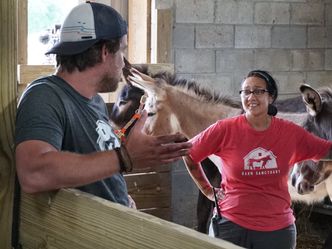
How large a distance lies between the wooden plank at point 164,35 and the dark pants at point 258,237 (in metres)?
2.60

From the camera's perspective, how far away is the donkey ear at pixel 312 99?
4098mm

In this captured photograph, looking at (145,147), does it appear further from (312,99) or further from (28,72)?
(28,72)

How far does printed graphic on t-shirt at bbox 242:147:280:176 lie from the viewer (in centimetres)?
301

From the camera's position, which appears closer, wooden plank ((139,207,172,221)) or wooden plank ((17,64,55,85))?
wooden plank ((17,64,55,85))

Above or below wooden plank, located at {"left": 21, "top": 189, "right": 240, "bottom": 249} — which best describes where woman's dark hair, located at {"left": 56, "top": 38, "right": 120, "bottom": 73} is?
above

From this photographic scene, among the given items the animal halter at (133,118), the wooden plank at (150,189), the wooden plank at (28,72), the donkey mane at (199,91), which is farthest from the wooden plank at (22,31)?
the wooden plank at (150,189)

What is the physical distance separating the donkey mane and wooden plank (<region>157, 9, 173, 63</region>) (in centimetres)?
45

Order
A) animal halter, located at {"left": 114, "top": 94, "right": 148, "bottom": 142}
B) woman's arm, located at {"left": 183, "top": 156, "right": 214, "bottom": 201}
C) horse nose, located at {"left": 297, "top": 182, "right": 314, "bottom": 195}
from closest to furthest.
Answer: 1. woman's arm, located at {"left": 183, "top": 156, "right": 214, "bottom": 201}
2. horse nose, located at {"left": 297, "top": 182, "right": 314, "bottom": 195}
3. animal halter, located at {"left": 114, "top": 94, "right": 148, "bottom": 142}

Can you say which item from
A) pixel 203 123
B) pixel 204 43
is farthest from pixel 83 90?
pixel 204 43

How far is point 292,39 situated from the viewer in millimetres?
6227

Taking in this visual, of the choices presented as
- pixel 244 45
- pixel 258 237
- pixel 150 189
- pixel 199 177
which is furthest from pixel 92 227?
pixel 244 45

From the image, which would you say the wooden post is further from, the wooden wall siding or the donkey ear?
the wooden wall siding

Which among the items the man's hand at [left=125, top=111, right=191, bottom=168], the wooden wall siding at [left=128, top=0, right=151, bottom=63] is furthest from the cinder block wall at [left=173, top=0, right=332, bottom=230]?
the man's hand at [left=125, top=111, right=191, bottom=168]

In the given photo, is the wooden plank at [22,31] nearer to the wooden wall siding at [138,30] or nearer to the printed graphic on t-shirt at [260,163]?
the wooden wall siding at [138,30]
